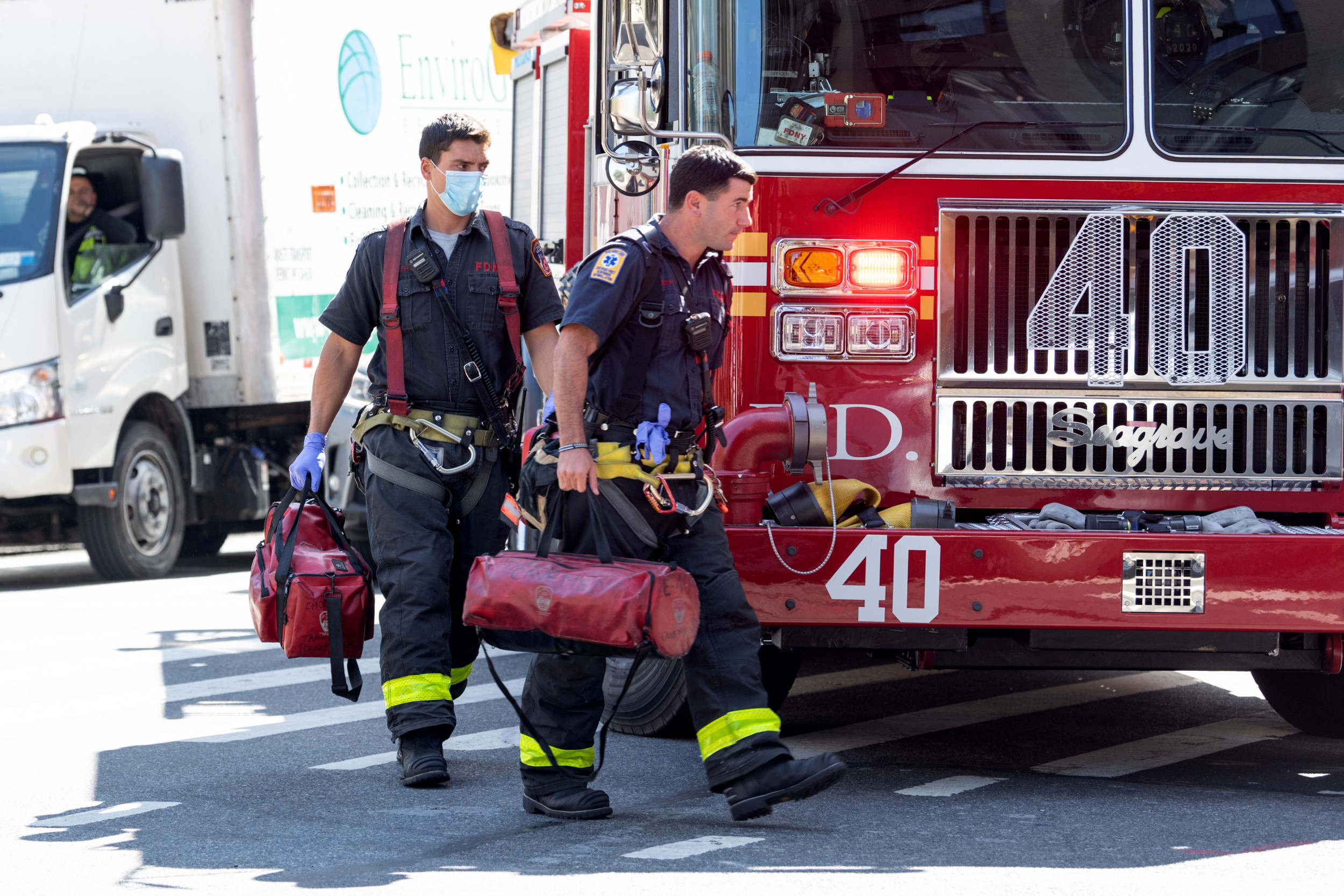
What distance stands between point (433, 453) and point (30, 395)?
6083mm

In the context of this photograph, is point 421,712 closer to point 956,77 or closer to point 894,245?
point 894,245

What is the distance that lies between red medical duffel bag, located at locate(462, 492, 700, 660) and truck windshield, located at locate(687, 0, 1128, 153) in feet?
5.19

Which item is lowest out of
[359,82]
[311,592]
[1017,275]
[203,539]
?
[203,539]

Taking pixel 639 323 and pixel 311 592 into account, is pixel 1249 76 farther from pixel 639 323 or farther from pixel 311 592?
pixel 311 592

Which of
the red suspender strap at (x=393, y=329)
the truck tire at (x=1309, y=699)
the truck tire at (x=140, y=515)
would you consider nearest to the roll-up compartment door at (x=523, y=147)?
the truck tire at (x=140, y=515)

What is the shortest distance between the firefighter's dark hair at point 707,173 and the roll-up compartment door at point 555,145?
3.75 meters

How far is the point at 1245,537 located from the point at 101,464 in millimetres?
8047

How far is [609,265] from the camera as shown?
5.24 metres

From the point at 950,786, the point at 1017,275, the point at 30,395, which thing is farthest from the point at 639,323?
the point at 30,395

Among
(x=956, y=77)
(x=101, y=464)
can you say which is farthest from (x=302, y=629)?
(x=101, y=464)

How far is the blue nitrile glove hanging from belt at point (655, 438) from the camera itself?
525 cm

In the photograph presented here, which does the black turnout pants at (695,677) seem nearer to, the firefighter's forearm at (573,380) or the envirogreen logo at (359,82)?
the firefighter's forearm at (573,380)

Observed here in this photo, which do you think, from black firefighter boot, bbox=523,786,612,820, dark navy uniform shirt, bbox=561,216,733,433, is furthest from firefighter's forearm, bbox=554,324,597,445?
black firefighter boot, bbox=523,786,612,820

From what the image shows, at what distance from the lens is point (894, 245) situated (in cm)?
589
